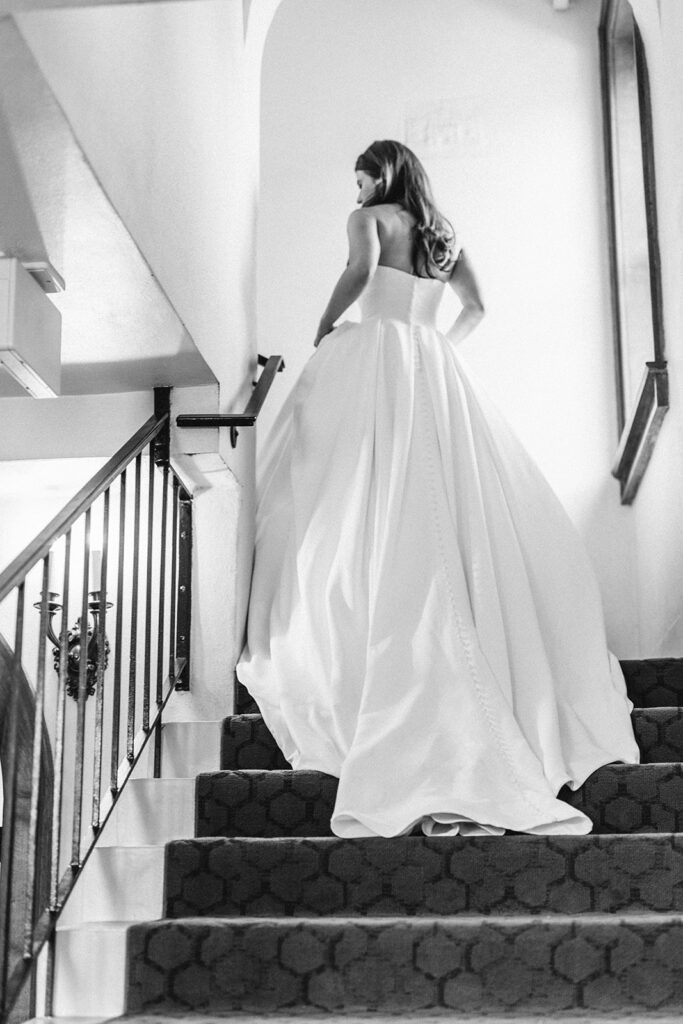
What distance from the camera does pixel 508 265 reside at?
5477 millimetres

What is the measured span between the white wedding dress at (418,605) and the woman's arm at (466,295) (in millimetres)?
227

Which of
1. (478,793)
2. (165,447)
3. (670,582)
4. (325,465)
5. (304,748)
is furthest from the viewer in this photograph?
(670,582)

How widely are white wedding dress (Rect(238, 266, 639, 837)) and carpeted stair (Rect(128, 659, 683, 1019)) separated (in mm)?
100

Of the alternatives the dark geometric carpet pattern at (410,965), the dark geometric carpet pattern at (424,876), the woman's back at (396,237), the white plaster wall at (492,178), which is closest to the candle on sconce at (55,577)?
the white plaster wall at (492,178)

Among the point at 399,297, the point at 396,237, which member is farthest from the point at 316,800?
the point at 396,237

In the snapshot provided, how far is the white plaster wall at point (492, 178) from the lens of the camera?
17.5ft

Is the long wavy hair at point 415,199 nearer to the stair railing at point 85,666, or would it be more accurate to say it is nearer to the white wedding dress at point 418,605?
the white wedding dress at point 418,605

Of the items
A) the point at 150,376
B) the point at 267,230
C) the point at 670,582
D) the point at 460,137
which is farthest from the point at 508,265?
the point at 150,376

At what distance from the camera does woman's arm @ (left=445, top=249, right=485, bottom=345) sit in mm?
4348

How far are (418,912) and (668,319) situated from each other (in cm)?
234

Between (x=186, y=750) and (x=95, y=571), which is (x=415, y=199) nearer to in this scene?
(x=95, y=571)

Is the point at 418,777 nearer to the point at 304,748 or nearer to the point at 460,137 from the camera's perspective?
the point at 304,748

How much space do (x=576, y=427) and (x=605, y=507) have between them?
1.20 feet

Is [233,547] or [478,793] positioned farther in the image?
[233,547]
